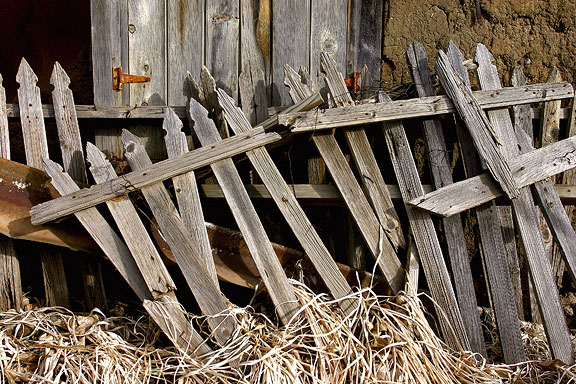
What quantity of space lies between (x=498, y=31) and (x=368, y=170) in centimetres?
122

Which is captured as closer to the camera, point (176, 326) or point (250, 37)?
point (176, 326)

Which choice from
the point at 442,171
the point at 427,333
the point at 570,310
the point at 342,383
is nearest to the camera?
the point at 342,383

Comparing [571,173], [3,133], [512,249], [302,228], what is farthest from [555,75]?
[3,133]

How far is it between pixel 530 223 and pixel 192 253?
1.70 metres

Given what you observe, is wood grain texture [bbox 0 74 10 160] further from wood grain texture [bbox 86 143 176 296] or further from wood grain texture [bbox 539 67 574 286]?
wood grain texture [bbox 539 67 574 286]

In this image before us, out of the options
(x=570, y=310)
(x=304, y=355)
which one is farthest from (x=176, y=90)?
(x=570, y=310)

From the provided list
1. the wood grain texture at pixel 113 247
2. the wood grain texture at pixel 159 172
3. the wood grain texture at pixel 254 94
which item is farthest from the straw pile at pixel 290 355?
the wood grain texture at pixel 254 94

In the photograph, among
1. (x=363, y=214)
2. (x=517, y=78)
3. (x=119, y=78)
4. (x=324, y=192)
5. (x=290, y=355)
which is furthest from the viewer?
(x=119, y=78)

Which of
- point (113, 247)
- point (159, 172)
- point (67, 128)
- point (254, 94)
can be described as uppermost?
point (254, 94)

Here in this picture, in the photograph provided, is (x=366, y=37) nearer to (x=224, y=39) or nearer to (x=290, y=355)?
(x=224, y=39)

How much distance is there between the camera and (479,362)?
249cm

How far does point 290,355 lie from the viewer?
2330 millimetres

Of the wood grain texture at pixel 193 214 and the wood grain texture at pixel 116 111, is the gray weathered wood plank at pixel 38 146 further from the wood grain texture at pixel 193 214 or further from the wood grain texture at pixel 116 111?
the wood grain texture at pixel 193 214

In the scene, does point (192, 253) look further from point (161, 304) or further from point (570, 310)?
point (570, 310)
